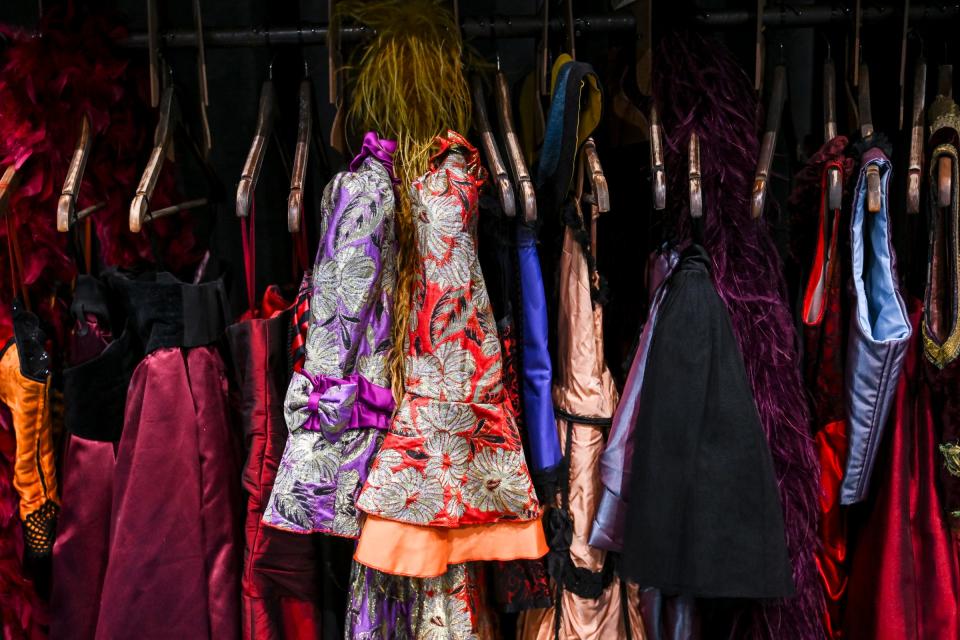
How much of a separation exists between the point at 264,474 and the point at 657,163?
0.69 meters

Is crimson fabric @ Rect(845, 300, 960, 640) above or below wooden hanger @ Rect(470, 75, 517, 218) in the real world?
below

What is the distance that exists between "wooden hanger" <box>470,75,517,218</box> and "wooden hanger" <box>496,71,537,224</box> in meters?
0.01

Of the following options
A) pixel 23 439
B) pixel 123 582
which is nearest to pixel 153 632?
pixel 123 582

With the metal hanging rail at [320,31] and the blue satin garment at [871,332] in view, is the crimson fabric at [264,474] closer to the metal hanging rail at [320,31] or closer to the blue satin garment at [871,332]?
the metal hanging rail at [320,31]

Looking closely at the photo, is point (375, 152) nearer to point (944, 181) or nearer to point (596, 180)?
point (596, 180)

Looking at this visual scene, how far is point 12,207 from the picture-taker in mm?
1047

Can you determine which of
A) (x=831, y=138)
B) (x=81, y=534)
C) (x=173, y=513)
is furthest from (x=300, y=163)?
(x=831, y=138)

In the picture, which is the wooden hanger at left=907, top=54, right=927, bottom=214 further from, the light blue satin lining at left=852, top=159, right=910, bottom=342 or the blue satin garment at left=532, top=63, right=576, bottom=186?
the blue satin garment at left=532, top=63, right=576, bottom=186

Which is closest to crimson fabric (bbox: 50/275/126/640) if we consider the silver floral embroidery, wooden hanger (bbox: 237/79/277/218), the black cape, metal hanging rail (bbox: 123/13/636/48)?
wooden hanger (bbox: 237/79/277/218)

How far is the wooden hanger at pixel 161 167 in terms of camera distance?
98 cm

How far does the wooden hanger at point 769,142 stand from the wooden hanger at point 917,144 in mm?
177

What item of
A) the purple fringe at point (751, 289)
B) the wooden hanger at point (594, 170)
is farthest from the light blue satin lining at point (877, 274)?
the wooden hanger at point (594, 170)

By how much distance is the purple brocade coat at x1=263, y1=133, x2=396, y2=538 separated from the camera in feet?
3.05

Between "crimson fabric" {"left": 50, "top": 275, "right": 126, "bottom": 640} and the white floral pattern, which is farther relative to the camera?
"crimson fabric" {"left": 50, "top": 275, "right": 126, "bottom": 640}
